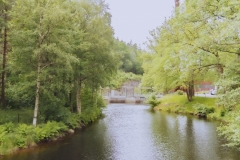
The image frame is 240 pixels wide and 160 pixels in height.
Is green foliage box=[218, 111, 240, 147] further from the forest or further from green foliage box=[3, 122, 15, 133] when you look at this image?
green foliage box=[3, 122, 15, 133]

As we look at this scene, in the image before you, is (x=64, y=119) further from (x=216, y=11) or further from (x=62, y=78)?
(x=216, y=11)

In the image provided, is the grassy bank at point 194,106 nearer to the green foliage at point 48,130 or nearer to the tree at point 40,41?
the green foliage at point 48,130

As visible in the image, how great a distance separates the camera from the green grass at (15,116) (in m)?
17.7

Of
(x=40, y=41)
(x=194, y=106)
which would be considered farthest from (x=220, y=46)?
(x=194, y=106)

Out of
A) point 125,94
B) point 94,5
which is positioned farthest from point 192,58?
point 125,94

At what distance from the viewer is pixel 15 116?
1880cm

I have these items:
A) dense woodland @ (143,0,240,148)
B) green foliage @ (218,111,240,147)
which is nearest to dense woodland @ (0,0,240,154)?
dense woodland @ (143,0,240,148)

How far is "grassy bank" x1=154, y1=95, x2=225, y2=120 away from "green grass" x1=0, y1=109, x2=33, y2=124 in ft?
56.6

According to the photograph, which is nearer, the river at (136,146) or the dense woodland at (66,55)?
the dense woodland at (66,55)

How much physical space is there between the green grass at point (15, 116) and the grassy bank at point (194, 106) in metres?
17.2

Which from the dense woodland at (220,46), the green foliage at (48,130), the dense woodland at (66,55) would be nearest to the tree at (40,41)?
the dense woodland at (66,55)

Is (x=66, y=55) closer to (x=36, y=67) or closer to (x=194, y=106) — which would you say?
(x=36, y=67)

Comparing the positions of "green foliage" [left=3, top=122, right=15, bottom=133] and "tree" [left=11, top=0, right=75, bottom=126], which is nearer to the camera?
"green foliage" [left=3, top=122, right=15, bottom=133]

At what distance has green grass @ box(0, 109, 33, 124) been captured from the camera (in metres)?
17.7
